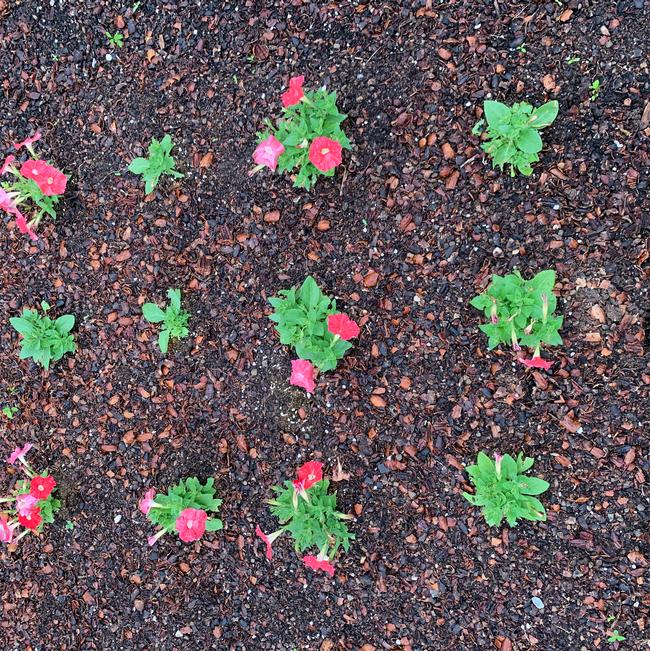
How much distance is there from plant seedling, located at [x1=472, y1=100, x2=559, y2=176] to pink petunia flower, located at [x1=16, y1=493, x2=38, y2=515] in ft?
9.77

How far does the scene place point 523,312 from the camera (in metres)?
2.45

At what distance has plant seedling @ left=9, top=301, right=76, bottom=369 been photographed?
3045 millimetres

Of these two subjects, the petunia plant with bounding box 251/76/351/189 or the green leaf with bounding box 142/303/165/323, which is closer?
the petunia plant with bounding box 251/76/351/189

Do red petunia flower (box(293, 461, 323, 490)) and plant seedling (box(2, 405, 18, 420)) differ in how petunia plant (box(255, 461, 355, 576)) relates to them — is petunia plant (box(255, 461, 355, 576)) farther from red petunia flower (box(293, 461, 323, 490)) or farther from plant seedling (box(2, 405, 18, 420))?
plant seedling (box(2, 405, 18, 420))

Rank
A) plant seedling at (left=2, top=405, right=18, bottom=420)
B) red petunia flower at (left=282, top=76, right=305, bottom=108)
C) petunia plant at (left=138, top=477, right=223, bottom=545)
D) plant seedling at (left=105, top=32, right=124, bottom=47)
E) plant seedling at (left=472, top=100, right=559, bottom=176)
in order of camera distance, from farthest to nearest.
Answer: plant seedling at (left=2, top=405, right=18, bottom=420), plant seedling at (left=105, top=32, right=124, bottom=47), petunia plant at (left=138, top=477, right=223, bottom=545), plant seedling at (left=472, top=100, right=559, bottom=176), red petunia flower at (left=282, top=76, right=305, bottom=108)

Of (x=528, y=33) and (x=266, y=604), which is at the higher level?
(x=528, y=33)

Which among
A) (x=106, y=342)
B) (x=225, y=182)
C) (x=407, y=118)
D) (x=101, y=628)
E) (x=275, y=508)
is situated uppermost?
(x=407, y=118)

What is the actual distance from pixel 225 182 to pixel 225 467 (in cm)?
157

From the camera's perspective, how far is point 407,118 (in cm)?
268

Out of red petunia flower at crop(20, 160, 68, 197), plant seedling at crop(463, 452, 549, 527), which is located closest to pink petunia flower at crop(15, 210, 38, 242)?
red petunia flower at crop(20, 160, 68, 197)

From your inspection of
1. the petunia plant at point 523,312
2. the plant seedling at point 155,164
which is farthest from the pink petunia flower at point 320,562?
the plant seedling at point 155,164

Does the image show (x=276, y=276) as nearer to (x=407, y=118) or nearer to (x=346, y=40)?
(x=407, y=118)

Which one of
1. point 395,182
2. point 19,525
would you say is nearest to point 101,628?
point 19,525

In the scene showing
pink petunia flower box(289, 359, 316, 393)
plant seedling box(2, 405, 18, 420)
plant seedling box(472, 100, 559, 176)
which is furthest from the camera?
plant seedling box(2, 405, 18, 420)
